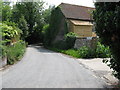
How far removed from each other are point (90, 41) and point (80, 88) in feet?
45.6

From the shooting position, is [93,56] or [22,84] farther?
[93,56]

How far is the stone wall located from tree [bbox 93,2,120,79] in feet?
39.5

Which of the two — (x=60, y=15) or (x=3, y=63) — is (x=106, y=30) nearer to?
(x=3, y=63)

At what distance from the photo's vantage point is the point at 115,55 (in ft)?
20.3

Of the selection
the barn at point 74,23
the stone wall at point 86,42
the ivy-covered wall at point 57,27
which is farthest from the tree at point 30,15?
the stone wall at point 86,42

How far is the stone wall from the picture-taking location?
19.0 m

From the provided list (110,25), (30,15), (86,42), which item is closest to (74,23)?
(86,42)

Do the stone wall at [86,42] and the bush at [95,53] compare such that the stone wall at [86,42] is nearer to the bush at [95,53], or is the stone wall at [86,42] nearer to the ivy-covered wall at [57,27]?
the bush at [95,53]

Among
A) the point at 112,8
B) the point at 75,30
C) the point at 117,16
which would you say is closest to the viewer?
the point at 117,16

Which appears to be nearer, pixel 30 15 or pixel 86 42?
pixel 86 42

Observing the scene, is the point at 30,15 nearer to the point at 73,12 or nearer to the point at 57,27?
the point at 73,12

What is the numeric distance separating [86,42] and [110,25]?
608 inches

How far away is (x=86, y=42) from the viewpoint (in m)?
21.0

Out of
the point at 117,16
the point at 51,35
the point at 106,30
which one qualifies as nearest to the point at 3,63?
the point at 106,30
